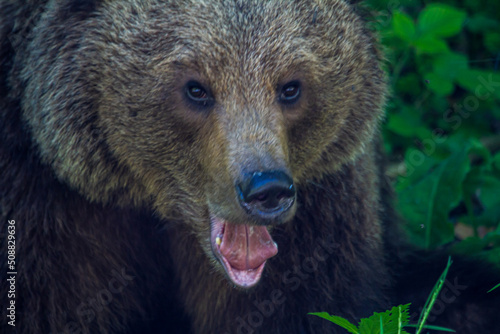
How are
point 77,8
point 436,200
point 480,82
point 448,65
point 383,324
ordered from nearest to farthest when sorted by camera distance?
point 383,324 → point 77,8 → point 436,200 → point 480,82 → point 448,65

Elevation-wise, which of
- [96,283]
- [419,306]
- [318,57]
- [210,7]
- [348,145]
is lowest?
[419,306]

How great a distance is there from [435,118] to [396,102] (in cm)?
46

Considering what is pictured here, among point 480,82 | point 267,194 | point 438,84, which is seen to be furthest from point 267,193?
point 480,82

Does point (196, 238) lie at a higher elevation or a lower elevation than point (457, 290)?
higher

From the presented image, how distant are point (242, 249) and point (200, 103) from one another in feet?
2.60

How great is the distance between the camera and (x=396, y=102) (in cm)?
717

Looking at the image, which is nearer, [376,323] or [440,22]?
[376,323]

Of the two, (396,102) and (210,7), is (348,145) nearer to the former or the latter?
(210,7)

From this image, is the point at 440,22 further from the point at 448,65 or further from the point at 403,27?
the point at 448,65

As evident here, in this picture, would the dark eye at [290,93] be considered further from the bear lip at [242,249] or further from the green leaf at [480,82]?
the green leaf at [480,82]

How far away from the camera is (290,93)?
3.94 m

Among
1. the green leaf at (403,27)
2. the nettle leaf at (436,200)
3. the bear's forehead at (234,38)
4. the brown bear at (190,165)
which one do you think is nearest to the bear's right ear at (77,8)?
the brown bear at (190,165)

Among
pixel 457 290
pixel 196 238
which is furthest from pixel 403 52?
pixel 196 238

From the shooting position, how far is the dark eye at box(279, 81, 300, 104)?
3912 mm
